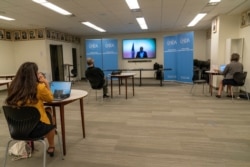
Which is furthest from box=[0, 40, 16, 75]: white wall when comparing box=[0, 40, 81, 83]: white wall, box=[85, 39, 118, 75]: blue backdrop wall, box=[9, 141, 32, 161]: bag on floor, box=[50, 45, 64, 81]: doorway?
box=[9, 141, 32, 161]: bag on floor

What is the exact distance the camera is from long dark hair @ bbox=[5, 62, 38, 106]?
1911 millimetres

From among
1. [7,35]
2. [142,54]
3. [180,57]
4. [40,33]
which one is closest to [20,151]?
[40,33]

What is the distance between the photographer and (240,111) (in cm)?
441

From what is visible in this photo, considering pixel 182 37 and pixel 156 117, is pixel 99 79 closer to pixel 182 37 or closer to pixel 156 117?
pixel 156 117

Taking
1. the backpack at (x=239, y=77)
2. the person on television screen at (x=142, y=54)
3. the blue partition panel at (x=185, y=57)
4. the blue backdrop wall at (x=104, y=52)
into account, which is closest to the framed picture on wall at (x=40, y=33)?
the blue backdrop wall at (x=104, y=52)

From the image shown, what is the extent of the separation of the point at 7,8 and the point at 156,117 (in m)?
5.16

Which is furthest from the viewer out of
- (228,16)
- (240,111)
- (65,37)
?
(65,37)

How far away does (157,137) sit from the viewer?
306 cm

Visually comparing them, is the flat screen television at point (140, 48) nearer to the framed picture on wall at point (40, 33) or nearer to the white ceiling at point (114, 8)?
the white ceiling at point (114, 8)

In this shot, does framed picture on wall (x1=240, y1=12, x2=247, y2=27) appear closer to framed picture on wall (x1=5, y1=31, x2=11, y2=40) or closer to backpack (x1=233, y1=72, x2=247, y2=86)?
backpack (x1=233, y1=72, x2=247, y2=86)

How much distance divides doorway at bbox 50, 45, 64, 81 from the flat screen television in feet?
12.5

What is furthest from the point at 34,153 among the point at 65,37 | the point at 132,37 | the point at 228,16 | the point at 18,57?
the point at 132,37

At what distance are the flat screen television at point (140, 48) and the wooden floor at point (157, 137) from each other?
22.4ft

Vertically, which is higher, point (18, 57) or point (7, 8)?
point (7, 8)
